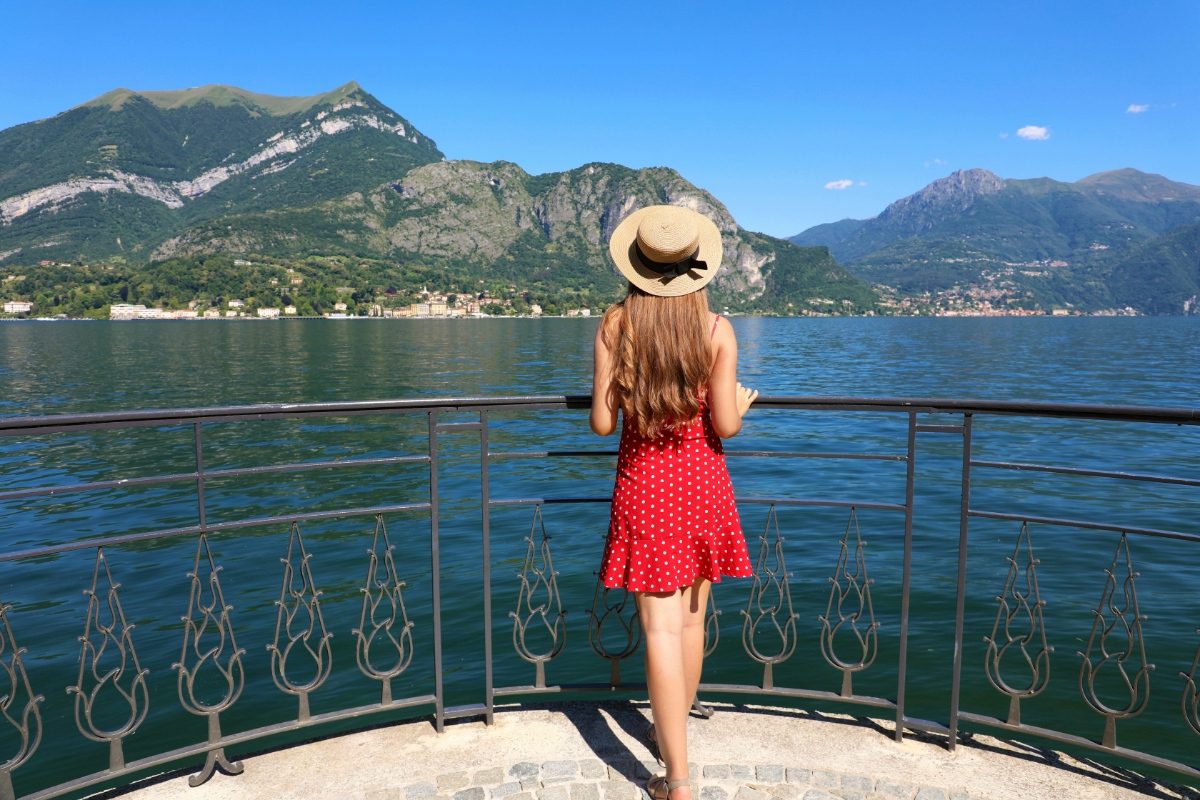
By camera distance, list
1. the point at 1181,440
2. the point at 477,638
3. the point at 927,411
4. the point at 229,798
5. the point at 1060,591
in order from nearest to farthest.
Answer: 1. the point at 229,798
2. the point at 927,411
3. the point at 477,638
4. the point at 1060,591
5. the point at 1181,440

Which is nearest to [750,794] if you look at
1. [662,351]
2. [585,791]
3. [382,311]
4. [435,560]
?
[585,791]

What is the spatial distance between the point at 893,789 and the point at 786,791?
43 cm

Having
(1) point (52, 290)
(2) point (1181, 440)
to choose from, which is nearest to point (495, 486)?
(2) point (1181, 440)

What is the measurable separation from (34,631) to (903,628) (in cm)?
970

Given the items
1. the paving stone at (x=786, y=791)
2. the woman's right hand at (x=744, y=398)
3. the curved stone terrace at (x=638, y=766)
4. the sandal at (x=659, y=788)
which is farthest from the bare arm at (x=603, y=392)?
the paving stone at (x=786, y=791)

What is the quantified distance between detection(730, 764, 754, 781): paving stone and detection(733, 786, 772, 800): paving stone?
0.24 feet

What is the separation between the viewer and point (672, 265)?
9.16 feet

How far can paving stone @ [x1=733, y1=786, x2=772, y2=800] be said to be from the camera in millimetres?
3092

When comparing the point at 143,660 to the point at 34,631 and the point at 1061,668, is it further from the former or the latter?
the point at 1061,668

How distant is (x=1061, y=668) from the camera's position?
7773 mm

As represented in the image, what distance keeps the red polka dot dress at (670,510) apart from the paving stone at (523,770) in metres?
0.94

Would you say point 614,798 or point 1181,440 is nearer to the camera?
point 614,798

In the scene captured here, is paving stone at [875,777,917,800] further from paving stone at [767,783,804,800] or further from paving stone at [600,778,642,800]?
paving stone at [600,778,642,800]

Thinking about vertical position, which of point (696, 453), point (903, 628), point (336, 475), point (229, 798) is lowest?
point (336, 475)
